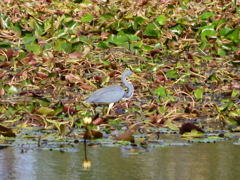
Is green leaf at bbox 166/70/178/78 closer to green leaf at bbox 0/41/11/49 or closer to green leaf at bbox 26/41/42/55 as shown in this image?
green leaf at bbox 26/41/42/55

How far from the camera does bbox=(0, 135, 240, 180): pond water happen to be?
5.42 meters

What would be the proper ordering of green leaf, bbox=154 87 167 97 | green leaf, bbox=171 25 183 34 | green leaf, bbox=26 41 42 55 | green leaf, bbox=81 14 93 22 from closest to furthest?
green leaf, bbox=154 87 167 97
green leaf, bbox=26 41 42 55
green leaf, bbox=171 25 183 34
green leaf, bbox=81 14 93 22

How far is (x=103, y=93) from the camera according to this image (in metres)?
7.67

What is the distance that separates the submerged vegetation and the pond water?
0.29 metres

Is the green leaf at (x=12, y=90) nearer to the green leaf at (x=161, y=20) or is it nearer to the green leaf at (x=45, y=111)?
the green leaf at (x=45, y=111)

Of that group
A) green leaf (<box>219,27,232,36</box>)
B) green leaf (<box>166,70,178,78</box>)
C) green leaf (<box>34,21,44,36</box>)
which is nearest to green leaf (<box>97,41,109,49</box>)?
green leaf (<box>34,21,44,36</box>)

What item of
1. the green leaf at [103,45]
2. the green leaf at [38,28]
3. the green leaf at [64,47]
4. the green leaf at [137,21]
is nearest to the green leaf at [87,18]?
the green leaf at [137,21]

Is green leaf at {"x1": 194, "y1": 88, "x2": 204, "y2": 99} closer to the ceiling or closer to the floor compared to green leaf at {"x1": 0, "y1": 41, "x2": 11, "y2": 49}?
closer to the floor

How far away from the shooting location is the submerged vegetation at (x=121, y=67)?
273 inches

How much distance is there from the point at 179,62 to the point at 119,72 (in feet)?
4.01

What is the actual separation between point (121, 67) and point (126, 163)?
15.8 ft

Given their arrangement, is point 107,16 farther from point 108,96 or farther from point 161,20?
point 108,96

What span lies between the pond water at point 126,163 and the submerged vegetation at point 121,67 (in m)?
0.29

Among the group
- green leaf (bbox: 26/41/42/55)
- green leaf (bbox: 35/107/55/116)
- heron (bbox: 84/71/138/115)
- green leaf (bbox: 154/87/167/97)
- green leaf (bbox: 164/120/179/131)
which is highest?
green leaf (bbox: 26/41/42/55)
